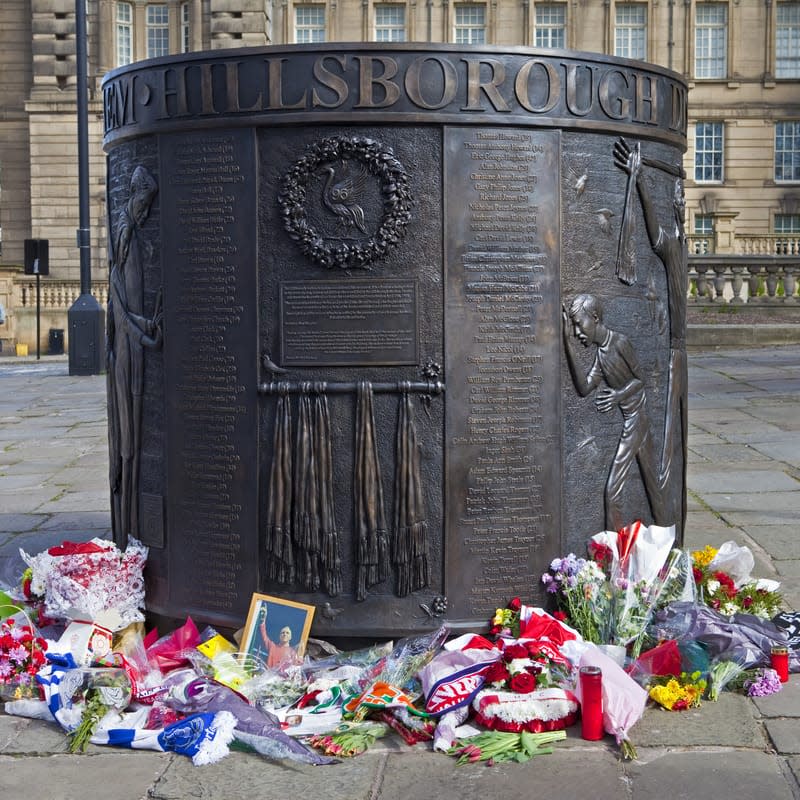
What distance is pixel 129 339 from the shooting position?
17.1 feet

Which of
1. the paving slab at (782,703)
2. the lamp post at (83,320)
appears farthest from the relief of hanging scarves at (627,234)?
the lamp post at (83,320)

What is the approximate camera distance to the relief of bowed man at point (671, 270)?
5074 mm

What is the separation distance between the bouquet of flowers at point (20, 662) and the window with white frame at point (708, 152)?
44.5 meters

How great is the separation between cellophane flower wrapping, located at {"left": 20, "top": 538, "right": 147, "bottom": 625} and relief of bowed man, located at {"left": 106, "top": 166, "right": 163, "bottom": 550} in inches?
8.4

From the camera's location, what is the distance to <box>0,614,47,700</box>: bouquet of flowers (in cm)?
456

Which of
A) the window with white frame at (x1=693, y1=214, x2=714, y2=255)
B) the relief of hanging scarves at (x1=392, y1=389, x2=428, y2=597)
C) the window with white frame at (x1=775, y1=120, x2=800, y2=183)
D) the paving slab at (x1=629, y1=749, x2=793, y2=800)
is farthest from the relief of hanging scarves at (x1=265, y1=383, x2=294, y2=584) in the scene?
the window with white frame at (x1=775, y1=120, x2=800, y2=183)

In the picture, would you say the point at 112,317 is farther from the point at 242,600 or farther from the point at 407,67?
the point at 407,67

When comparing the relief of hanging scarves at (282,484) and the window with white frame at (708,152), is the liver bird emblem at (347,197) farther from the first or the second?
the window with white frame at (708,152)

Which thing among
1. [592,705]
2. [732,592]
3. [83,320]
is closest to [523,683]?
[592,705]

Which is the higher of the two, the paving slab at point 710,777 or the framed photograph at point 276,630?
the framed photograph at point 276,630

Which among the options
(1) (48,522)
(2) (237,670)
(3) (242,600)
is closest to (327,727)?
(2) (237,670)

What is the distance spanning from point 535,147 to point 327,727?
235cm

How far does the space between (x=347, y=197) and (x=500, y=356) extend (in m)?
0.86

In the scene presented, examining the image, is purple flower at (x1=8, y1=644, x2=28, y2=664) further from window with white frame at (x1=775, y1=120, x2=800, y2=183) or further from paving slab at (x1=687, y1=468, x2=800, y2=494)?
window with white frame at (x1=775, y1=120, x2=800, y2=183)
